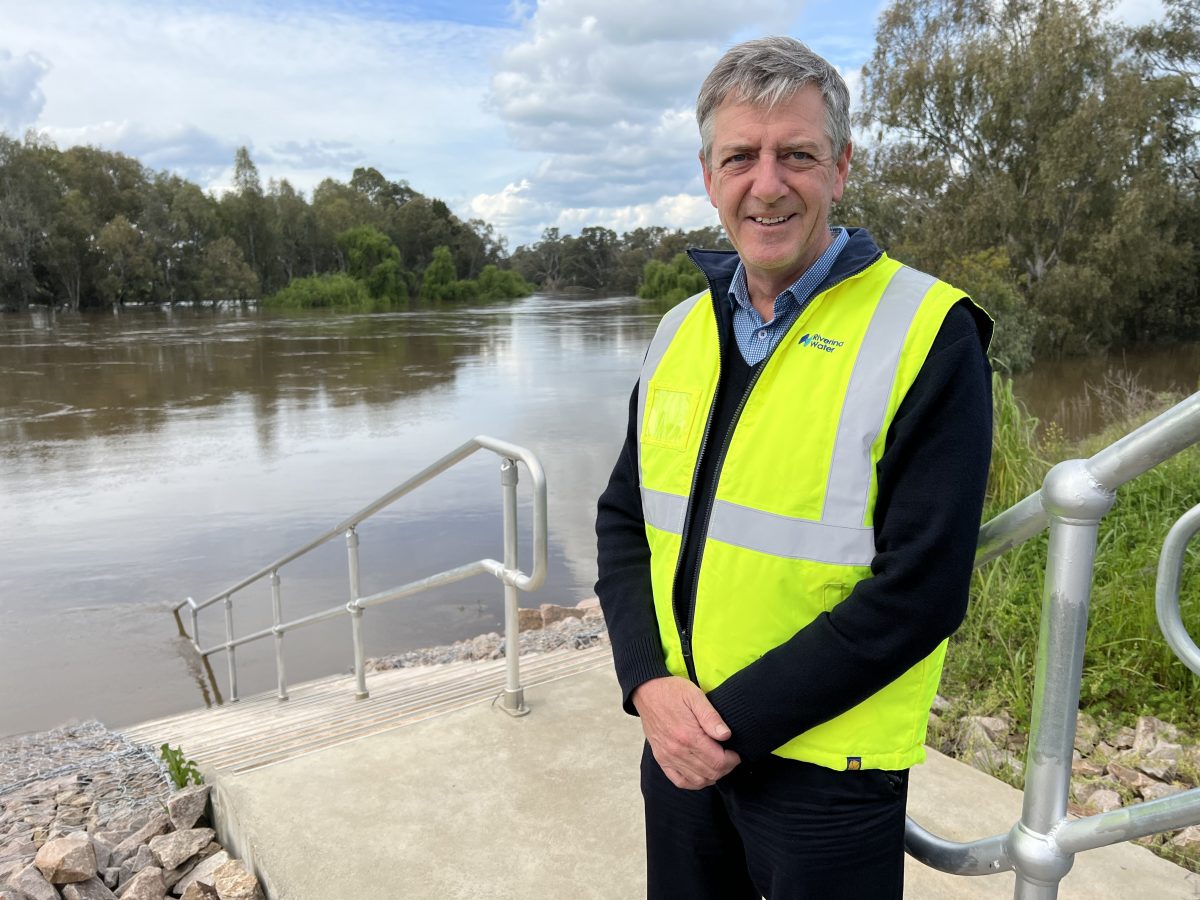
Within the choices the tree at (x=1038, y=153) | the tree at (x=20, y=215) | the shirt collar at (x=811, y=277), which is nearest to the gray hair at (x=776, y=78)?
the shirt collar at (x=811, y=277)

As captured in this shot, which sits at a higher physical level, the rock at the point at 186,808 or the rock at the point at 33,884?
the rock at the point at 186,808

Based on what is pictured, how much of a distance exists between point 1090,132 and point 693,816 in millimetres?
25789

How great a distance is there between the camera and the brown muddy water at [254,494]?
8.02 metres

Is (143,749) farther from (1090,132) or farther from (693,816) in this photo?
(1090,132)

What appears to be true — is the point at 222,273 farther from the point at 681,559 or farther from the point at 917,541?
the point at 917,541

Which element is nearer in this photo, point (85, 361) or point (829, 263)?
point (829, 263)

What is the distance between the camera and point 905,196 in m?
26.0

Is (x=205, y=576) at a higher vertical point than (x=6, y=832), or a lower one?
lower

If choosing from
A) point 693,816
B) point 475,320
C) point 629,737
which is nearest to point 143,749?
point 629,737

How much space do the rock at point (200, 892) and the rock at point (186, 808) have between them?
1.14 ft

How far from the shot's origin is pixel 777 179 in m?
1.38

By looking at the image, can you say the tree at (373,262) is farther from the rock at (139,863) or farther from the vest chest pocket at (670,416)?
the vest chest pocket at (670,416)

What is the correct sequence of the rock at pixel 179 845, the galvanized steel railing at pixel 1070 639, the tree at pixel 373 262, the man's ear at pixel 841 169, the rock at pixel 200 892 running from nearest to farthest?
the galvanized steel railing at pixel 1070 639 → the man's ear at pixel 841 169 → the rock at pixel 200 892 → the rock at pixel 179 845 → the tree at pixel 373 262

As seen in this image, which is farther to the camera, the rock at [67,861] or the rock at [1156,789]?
the rock at [1156,789]
